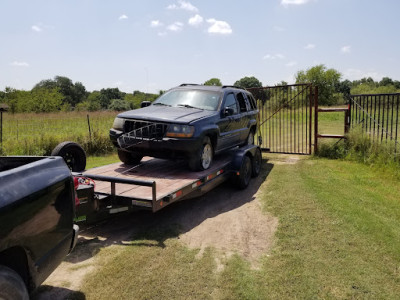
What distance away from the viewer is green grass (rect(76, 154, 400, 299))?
3576 mm

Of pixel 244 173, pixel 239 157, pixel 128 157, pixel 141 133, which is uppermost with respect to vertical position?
pixel 141 133

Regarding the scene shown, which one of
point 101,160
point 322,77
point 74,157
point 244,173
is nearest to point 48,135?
point 101,160

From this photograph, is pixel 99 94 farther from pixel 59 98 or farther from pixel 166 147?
pixel 166 147

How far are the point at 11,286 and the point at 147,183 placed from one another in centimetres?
245

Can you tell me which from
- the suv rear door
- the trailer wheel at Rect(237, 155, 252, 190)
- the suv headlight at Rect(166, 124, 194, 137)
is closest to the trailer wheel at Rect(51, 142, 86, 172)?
the suv headlight at Rect(166, 124, 194, 137)

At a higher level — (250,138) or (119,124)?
(119,124)

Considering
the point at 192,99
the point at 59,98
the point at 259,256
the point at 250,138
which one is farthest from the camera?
the point at 59,98

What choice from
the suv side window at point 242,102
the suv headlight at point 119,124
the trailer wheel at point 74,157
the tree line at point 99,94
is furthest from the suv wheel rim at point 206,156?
the tree line at point 99,94

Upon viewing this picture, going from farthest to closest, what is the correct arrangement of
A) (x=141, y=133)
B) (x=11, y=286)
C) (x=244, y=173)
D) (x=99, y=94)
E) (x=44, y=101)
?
(x=99, y=94)
(x=44, y=101)
(x=244, y=173)
(x=141, y=133)
(x=11, y=286)

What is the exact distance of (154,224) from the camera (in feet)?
17.9

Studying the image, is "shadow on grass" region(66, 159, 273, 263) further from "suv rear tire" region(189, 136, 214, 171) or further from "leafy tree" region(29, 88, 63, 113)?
"leafy tree" region(29, 88, 63, 113)

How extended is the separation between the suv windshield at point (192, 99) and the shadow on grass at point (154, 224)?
192 cm

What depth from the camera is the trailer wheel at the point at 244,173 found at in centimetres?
721

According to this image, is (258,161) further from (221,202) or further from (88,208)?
(88,208)
